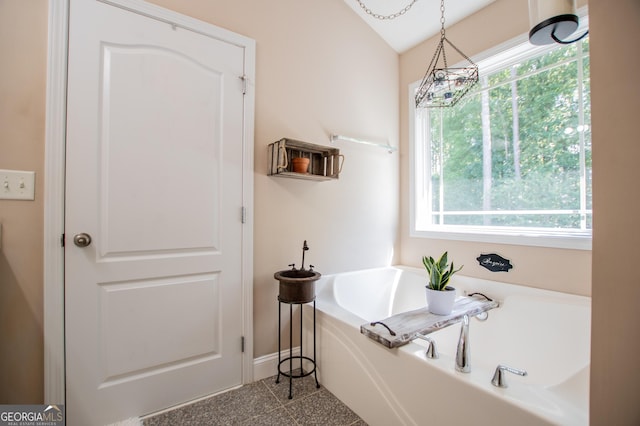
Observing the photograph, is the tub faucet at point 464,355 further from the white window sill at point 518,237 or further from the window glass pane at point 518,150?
the window glass pane at point 518,150

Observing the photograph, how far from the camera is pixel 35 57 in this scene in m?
1.33

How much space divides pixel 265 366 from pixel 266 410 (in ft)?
1.15

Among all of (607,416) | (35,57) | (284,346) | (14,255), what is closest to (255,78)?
(35,57)

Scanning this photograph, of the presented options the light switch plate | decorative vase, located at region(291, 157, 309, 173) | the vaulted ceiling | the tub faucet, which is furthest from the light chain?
the light switch plate

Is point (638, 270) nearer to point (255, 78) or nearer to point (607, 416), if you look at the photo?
point (607, 416)

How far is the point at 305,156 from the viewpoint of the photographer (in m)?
2.09

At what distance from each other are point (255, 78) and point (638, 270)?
77.5 inches

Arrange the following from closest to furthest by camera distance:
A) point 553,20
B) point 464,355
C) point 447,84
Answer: point 553,20 → point 464,355 → point 447,84

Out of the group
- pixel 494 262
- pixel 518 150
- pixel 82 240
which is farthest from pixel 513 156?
pixel 82 240

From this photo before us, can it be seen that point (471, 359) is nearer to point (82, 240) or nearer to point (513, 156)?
point (513, 156)

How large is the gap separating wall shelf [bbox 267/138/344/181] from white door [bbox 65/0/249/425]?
22 cm

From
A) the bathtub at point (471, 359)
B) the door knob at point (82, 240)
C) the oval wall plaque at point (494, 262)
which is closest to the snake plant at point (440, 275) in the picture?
the bathtub at point (471, 359)

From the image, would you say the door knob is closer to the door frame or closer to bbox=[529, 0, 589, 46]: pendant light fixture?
the door frame

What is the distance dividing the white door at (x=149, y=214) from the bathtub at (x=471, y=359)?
69 cm
